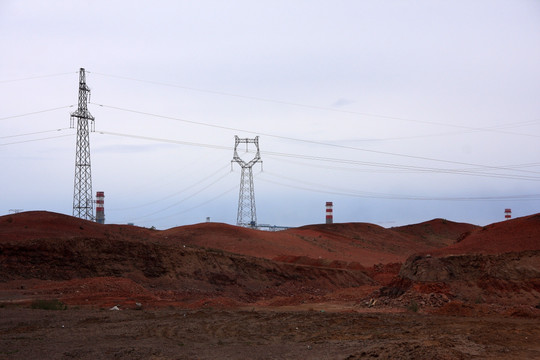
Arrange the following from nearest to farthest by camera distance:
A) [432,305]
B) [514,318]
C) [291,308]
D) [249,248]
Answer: [514,318] → [432,305] → [291,308] → [249,248]

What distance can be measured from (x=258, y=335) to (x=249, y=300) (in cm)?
1206

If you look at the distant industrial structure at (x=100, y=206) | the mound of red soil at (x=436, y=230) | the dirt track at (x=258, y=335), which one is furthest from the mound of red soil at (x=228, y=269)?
the mound of red soil at (x=436, y=230)

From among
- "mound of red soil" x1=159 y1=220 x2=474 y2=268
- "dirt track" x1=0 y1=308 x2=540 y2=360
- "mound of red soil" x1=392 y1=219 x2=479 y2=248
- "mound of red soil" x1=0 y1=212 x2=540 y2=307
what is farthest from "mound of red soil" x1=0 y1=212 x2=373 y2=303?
"mound of red soil" x1=392 y1=219 x2=479 y2=248

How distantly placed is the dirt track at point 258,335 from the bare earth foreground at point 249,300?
36 mm

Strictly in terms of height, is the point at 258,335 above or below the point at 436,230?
below

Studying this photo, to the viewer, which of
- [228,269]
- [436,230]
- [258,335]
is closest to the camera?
[258,335]

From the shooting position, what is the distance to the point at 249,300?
85.5 ft

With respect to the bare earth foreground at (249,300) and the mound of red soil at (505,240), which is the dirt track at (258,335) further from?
the mound of red soil at (505,240)

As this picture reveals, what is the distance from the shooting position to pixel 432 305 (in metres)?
18.2

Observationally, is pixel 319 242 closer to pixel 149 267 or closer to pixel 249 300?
pixel 149 267

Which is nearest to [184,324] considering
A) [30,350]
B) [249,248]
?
[30,350]

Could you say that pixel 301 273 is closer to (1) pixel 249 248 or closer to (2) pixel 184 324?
(1) pixel 249 248

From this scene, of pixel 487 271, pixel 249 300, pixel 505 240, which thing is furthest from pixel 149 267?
pixel 505 240

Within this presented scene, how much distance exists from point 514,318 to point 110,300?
13.8 meters
